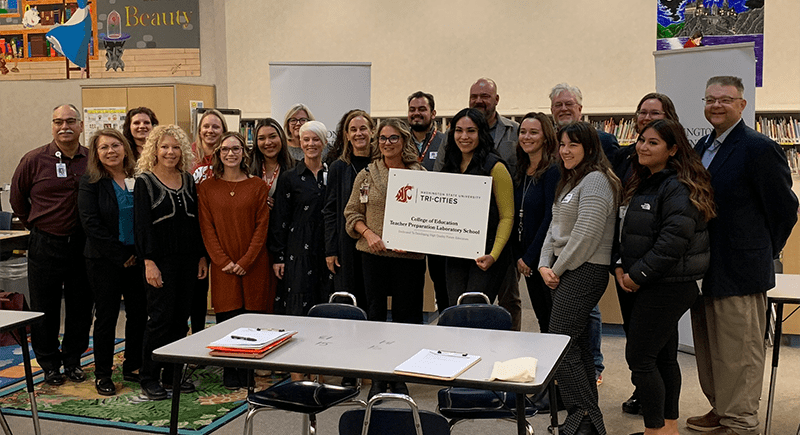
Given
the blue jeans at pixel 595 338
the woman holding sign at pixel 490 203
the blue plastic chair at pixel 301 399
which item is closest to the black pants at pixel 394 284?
the woman holding sign at pixel 490 203

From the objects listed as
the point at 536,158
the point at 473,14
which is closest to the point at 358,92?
the point at 536,158

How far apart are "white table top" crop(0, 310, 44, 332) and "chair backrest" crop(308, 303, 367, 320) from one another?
1.36 m

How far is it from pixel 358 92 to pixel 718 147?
331cm

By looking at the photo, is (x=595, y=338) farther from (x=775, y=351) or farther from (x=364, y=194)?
(x=364, y=194)

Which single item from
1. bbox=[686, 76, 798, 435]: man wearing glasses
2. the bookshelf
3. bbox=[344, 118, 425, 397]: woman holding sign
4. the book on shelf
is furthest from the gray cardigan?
the bookshelf

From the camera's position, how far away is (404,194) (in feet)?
14.1

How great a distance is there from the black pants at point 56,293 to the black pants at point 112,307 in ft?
0.75

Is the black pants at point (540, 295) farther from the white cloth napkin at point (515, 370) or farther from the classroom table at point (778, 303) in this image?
the white cloth napkin at point (515, 370)

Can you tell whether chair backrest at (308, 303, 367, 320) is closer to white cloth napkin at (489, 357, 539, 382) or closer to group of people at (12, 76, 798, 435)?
group of people at (12, 76, 798, 435)

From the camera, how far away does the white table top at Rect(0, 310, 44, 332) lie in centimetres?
340

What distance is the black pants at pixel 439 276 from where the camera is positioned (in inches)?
183

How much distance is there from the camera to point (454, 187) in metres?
4.17

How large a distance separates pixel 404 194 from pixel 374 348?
1.46 m

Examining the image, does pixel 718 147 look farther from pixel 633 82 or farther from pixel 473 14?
pixel 473 14
